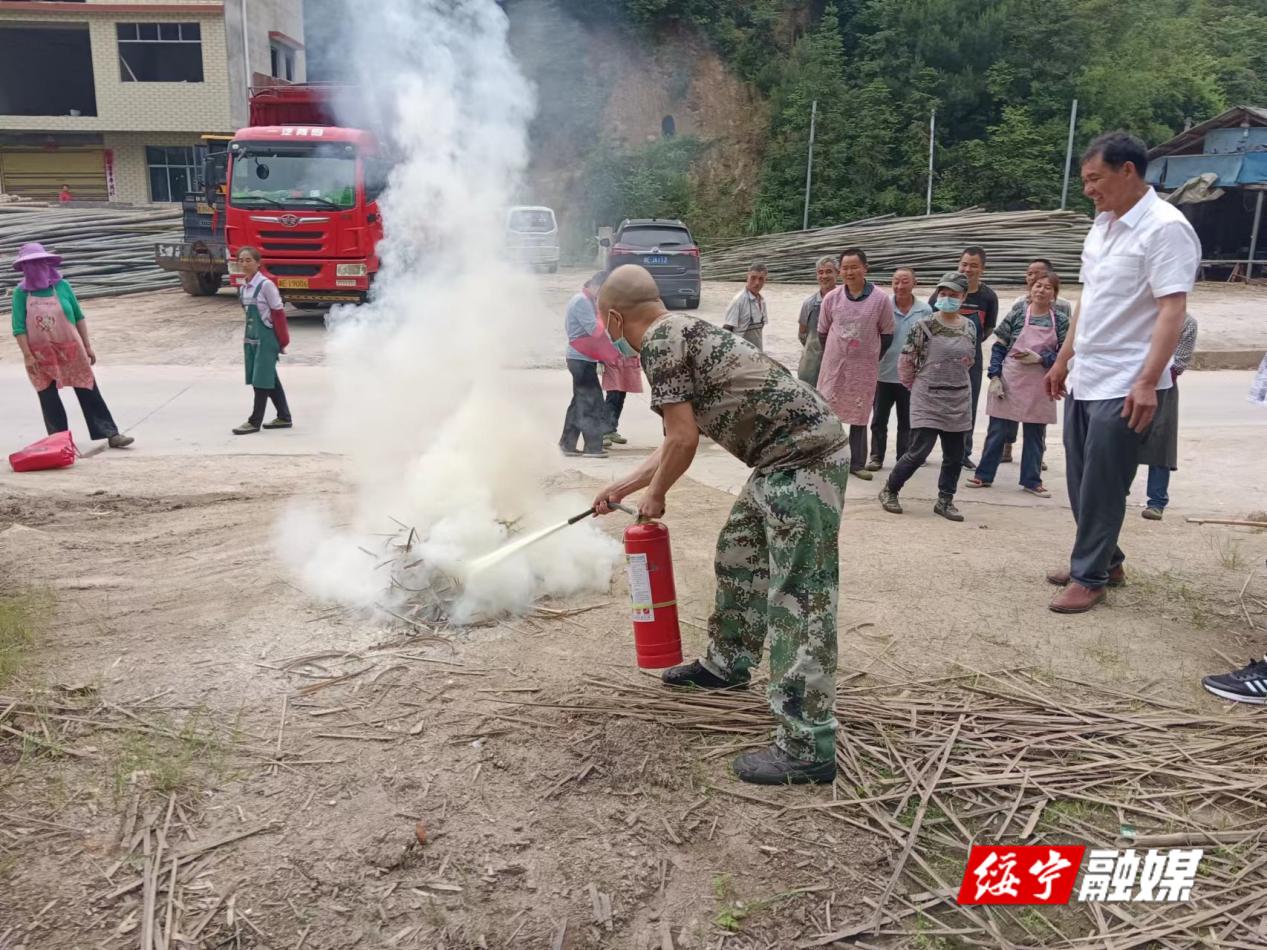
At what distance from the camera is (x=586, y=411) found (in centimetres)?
836

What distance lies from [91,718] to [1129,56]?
1364 inches

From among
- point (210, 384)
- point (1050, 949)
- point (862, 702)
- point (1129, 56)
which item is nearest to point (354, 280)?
point (210, 384)

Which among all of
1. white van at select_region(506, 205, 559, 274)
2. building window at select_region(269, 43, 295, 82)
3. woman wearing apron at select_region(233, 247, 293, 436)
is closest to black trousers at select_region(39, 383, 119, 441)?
woman wearing apron at select_region(233, 247, 293, 436)

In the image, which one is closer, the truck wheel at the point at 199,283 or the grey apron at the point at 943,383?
the grey apron at the point at 943,383

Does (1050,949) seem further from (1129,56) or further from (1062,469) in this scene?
(1129,56)

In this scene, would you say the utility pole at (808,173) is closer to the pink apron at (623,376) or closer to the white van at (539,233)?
the white van at (539,233)

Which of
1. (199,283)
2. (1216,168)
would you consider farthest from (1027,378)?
(1216,168)

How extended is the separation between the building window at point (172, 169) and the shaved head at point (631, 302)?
29.8 meters

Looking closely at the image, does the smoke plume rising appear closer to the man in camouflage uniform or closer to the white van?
the man in camouflage uniform

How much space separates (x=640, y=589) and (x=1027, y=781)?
60.0 inches

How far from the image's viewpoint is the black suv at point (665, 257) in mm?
17891

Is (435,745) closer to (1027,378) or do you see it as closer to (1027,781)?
(1027,781)

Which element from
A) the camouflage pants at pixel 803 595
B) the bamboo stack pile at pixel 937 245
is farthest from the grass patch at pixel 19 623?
the bamboo stack pile at pixel 937 245

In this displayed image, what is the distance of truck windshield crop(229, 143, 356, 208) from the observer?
13.9 m
